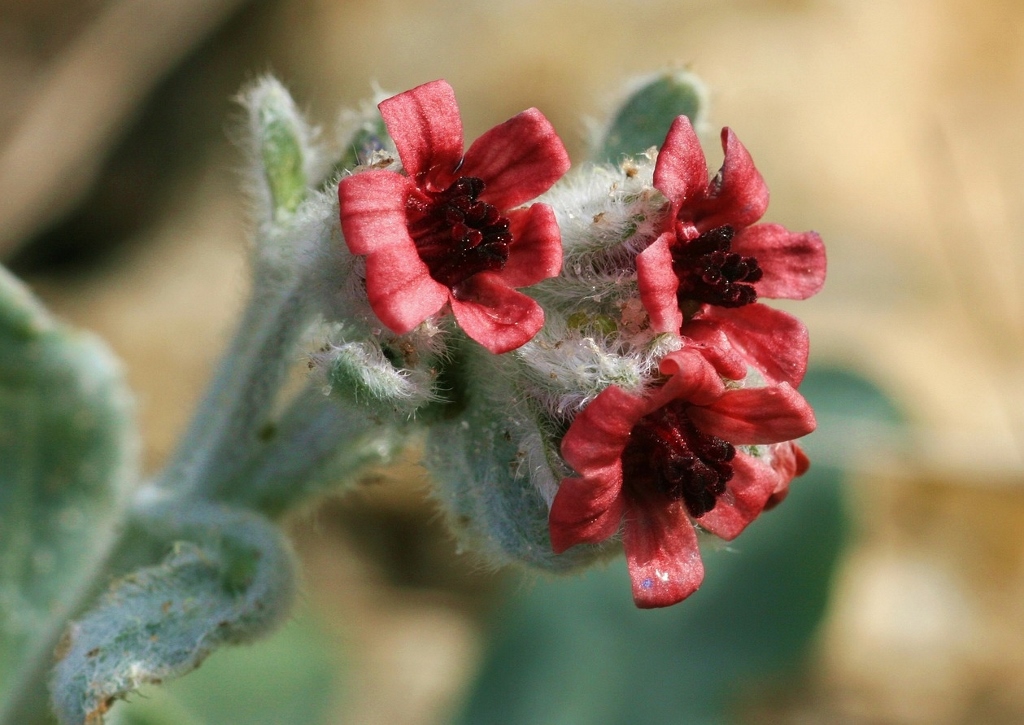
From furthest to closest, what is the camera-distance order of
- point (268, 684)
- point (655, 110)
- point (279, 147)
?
point (268, 684)
point (655, 110)
point (279, 147)

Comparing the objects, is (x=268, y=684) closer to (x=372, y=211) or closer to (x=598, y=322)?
(x=598, y=322)

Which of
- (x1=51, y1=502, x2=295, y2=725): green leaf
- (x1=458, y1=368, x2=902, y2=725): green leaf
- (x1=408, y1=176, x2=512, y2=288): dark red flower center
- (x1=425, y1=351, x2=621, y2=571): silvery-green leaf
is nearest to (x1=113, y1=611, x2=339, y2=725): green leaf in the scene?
(x1=458, y1=368, x2=902, y2=725): green leaf

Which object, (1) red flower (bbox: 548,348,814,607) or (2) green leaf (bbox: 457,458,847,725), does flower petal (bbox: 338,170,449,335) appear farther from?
(2) green leaf (bbox: 457,458,847,725)

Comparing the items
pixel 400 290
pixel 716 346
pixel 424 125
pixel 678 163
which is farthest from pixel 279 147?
pixel 716 346

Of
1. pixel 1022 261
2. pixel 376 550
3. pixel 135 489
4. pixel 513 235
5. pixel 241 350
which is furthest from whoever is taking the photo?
pixel 1022 261

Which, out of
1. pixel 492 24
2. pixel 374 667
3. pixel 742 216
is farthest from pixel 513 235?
pixel 492 24

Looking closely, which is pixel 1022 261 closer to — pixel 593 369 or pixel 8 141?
pixel 593 369
